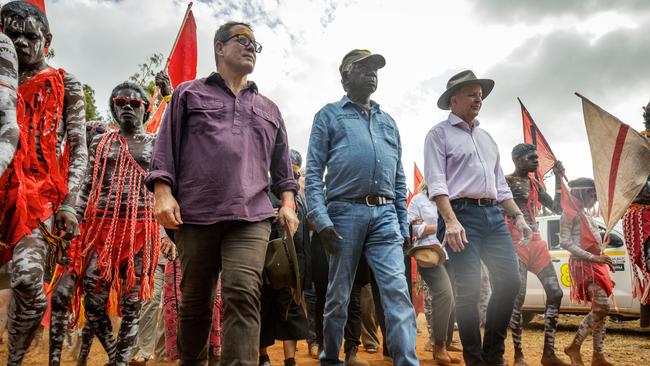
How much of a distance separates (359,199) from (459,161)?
91cm

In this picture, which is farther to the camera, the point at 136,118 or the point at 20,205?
the point at 136,118

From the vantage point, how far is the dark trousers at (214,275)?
8.05ft

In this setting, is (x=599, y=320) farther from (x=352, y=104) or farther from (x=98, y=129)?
(x=98, y=129)

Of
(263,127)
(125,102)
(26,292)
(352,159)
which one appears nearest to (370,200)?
(352,159)

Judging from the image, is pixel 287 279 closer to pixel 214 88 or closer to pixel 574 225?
pixel 214 88

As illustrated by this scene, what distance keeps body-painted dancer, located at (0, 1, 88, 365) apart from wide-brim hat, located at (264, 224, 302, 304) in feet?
3.99

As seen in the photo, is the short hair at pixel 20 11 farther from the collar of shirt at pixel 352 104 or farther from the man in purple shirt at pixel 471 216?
the man in purple shirt at pixel 471 216

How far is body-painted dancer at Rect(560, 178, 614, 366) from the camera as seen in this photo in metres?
5.39

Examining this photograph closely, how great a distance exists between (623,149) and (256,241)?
3.89 m

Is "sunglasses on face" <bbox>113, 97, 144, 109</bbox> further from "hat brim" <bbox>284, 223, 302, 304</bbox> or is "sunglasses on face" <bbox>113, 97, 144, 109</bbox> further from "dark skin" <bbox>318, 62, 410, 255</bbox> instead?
"hat brim" <bbox>284, 223, 302, 304</bbox>

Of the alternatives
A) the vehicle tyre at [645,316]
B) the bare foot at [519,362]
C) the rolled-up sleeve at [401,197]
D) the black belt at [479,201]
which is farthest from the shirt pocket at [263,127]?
the vehicle tyre at [645,316]

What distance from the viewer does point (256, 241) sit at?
2.66m

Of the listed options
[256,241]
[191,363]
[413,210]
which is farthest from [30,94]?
[413,210]

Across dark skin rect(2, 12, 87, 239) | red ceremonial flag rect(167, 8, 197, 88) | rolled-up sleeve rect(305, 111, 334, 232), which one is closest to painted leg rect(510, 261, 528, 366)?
rolled-up sleeve rect(305, 111, 334, 232)
